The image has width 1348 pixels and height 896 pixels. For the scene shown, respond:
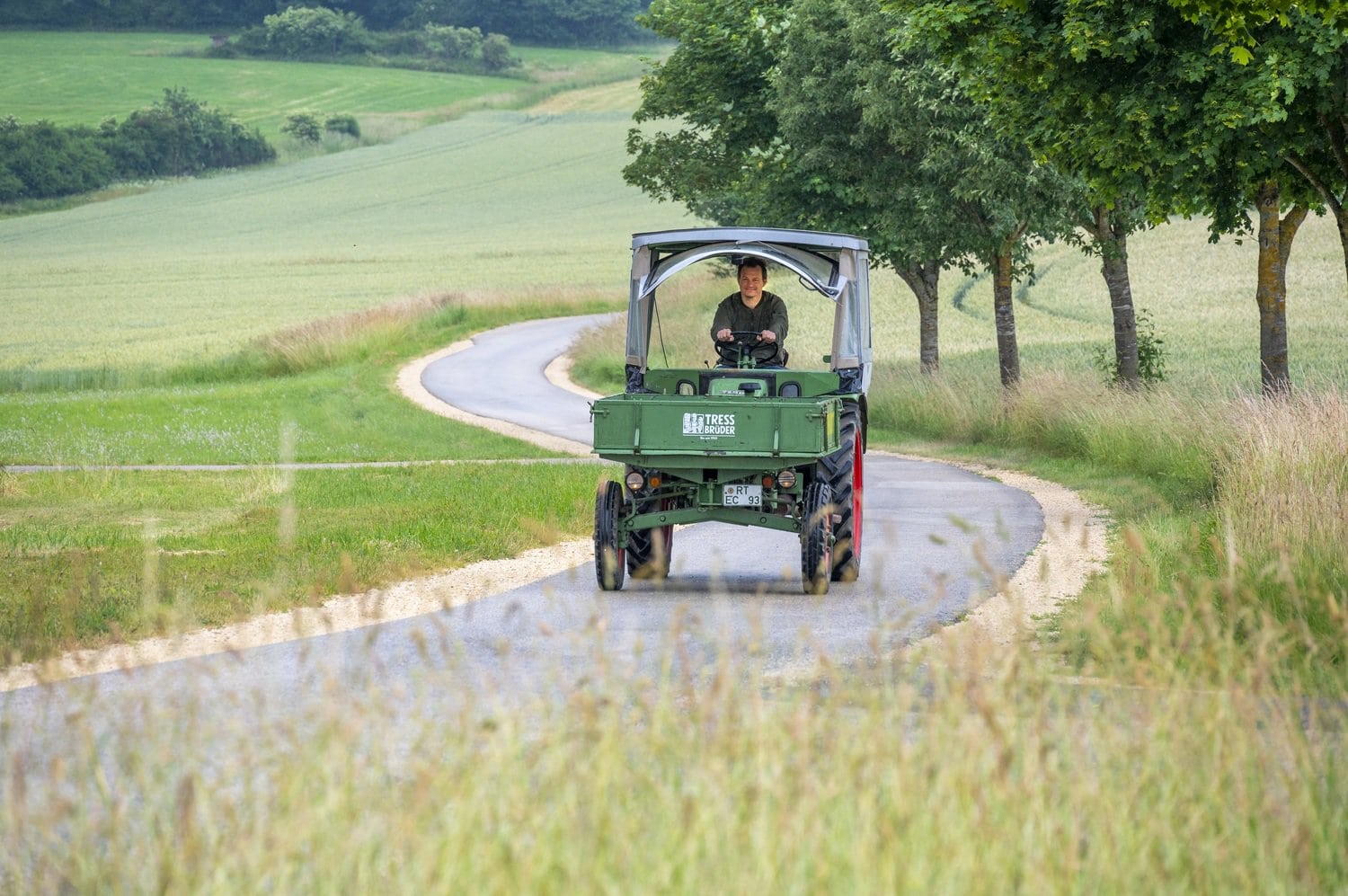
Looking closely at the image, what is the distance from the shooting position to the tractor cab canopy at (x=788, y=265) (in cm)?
1324

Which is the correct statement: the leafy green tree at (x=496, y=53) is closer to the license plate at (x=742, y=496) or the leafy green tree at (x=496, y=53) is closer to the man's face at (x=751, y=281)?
the man's face at (x=751, y=281)

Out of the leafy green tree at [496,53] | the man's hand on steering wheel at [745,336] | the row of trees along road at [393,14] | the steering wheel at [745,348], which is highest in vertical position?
the row of trees along road at [393,14]

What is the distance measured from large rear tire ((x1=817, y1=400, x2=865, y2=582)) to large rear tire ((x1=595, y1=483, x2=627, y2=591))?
1.42m

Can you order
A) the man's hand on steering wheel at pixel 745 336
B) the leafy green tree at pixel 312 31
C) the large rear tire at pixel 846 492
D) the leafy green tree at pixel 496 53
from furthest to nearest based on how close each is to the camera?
the leafy green tree at pixel 496 53 < the leafy green tree at pixel 312 31 < the man's hand on steering wheel at pixel 745 336 < the large rear tire at pixel 846 492

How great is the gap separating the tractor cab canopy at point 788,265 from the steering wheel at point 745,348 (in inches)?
20.9

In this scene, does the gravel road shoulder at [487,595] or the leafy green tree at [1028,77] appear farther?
the leafy green tree at [1028,77]

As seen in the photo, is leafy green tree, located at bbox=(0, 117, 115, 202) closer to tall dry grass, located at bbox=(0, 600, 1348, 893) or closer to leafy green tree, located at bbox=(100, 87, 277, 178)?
leafy green tree, located at bbox=(100, 87, 277, 178)

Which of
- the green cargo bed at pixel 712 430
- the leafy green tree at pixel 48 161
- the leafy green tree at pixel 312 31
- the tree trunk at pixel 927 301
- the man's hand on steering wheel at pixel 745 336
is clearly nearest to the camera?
the green cargo bed at pixel 712 430

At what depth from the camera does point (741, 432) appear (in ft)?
39.1

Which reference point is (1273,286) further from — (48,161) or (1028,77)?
(48,161)

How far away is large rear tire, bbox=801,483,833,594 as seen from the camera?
39.1ft

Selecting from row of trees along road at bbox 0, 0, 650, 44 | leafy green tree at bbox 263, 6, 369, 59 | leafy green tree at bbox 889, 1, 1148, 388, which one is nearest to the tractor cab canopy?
leafy green tree at bbox 889, 1, 1148, 388

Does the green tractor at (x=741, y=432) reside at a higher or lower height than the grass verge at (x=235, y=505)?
higher

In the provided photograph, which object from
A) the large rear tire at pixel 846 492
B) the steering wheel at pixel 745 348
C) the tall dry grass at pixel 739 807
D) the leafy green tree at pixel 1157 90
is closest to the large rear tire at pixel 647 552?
the large rear tire at pixel 846 492
